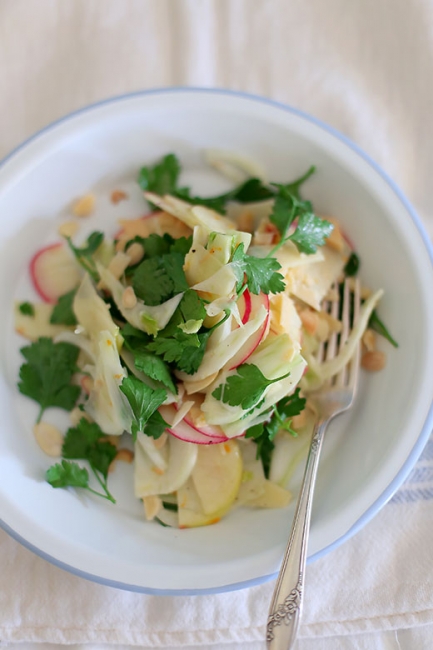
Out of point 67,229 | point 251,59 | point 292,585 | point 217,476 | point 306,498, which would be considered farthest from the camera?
point 251,59

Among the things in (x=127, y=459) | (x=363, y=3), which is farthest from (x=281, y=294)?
(x=363, y=3)

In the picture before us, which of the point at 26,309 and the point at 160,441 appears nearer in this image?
the point at 160,441

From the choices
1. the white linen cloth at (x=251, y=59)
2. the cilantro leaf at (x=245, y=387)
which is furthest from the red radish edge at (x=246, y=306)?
the white linen cloth at (x=251, y=59)

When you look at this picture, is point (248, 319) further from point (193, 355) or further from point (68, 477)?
point (68, 477)

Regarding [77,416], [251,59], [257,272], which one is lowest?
[77,416]

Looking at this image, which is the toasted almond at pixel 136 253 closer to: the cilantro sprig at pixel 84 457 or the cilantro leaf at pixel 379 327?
the cilantro sprig at pixel 84 457

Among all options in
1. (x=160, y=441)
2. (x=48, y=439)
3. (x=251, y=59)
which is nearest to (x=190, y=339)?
(x=160, y=441)

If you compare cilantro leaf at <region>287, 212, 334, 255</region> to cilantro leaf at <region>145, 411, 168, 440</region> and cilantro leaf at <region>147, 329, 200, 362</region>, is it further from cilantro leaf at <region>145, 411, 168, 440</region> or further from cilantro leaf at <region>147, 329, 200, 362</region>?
cilantro leaf at <region>145, 411, 168, 440</region>
